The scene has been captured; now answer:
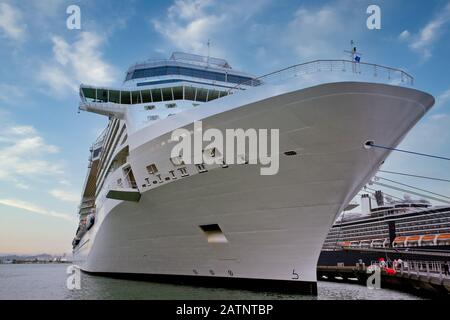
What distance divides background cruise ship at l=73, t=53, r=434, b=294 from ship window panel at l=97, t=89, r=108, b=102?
2.51 m

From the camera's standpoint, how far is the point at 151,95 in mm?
16891

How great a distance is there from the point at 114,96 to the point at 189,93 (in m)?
3.39

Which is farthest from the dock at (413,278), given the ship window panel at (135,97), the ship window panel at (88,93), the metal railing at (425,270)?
the ship window panel at (88,93)

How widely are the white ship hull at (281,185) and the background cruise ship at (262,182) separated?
0.03 meters

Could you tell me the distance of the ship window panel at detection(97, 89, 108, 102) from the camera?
56.3 feet

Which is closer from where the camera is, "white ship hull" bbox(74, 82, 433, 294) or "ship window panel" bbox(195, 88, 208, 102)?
"white ship hull" bbox(74, 82, 433, 294)

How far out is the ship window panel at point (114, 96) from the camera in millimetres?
17348

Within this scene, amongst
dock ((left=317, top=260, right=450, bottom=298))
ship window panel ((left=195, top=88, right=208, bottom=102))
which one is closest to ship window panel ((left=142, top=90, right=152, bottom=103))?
ship window panel ((left=195, top=88, right=208, bottom=102))

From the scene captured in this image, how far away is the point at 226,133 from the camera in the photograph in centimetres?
1123

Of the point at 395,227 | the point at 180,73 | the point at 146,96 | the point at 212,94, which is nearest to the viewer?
the point at 146,96

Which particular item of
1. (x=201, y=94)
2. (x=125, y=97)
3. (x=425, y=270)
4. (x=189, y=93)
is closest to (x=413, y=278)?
(x=425, y=270)

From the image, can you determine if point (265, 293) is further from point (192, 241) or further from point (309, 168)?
point (309, 168)

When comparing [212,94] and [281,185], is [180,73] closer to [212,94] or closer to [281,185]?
[212,94]

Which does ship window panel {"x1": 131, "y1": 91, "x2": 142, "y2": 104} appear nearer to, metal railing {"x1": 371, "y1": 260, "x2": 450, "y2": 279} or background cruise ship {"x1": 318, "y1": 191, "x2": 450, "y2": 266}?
metal railing {"x1": 371, "y1": 260, "x2": 450, "y2": 279}
